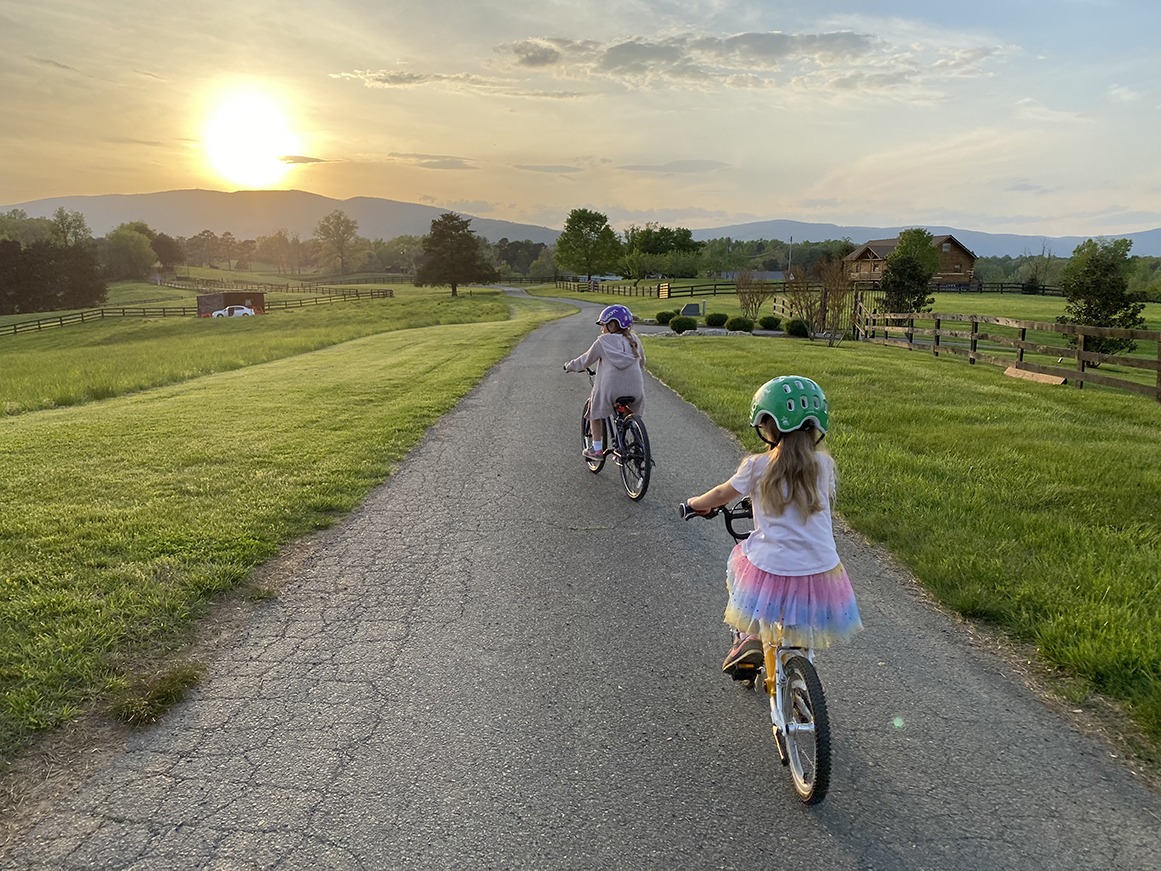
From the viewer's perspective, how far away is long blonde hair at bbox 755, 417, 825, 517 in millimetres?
3123

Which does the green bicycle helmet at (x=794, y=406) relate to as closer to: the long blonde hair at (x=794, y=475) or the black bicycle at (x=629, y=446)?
the long blonde hair at (x=794, y=475)

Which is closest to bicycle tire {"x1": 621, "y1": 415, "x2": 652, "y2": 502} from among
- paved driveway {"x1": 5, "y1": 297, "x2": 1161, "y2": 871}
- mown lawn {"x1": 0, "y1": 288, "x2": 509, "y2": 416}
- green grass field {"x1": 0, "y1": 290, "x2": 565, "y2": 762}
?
paved driveway {"x1": 5, "y1": 297, "x2": 1161, "y2": 871}

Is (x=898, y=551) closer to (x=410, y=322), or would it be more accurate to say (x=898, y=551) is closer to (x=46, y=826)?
(x=46, y=826)

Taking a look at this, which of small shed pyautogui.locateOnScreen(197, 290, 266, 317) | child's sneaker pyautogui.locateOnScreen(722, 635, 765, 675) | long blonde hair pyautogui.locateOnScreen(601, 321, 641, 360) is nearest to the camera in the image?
child's sneaker pyautogui.locateOnScreen(722, 635, 765, 675)

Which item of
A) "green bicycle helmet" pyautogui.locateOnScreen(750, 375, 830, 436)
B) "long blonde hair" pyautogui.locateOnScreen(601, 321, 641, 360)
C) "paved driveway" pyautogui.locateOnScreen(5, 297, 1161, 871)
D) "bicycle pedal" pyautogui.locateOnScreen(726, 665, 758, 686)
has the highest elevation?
"long blonde hair" pyautogui.locateOnScreen(601, 321, 641, 360)

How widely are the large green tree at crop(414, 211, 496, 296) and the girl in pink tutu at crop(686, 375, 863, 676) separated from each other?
8039cm

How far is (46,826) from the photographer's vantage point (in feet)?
9.49

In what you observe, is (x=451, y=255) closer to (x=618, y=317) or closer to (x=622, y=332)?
Answer: (x=622, y=332)

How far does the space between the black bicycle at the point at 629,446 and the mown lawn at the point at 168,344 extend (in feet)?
50.4

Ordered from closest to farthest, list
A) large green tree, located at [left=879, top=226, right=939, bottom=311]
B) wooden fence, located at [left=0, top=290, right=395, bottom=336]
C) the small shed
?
large green tree, located at [left=879, top=226, right=939, bottom=311]
wooden fence, located at [left=0, top=290, right=395, bottom=336]
the small shed

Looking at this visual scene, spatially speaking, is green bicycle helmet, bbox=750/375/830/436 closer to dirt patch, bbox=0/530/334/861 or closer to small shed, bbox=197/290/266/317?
dirt patch, bbox=0/530/334/861

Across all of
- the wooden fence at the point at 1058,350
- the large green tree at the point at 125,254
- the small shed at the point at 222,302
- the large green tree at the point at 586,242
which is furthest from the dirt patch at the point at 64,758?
the large green tree at the point at 125,254

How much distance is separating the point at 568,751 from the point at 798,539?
1.49 m

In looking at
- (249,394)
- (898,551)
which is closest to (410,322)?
(249,394)
